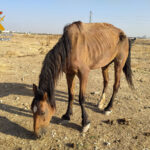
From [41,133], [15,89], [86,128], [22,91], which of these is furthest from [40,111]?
[15,89]

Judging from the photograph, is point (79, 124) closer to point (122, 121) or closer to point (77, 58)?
point (122, 121)

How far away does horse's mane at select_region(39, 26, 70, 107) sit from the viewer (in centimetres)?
257

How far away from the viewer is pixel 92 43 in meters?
3.42

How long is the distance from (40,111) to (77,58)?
4.06ft

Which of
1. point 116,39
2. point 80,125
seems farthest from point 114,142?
point 116,39

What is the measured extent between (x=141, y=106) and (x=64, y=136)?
8.08 feet

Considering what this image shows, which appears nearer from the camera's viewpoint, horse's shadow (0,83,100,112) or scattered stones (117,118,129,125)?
scattered stones (117,118,129,125)

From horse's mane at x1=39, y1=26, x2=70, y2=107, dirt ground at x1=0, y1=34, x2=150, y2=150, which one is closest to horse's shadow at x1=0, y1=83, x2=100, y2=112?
dirt ground at x1=0, y1=34, x2=150, y2=150

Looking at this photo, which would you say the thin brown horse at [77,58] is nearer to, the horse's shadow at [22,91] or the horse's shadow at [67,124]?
the horse's shadow at [67,124]

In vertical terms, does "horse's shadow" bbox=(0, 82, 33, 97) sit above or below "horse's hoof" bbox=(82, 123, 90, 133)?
above

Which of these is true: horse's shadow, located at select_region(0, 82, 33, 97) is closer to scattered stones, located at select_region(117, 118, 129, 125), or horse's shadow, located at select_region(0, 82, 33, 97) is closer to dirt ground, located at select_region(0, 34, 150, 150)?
dirt ground, located at select_region(0, 34, 150, 150)

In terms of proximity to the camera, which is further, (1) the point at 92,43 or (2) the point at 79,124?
(1) the point at 92,43

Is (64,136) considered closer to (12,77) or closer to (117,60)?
(117,60)

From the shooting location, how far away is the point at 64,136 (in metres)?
2.76
